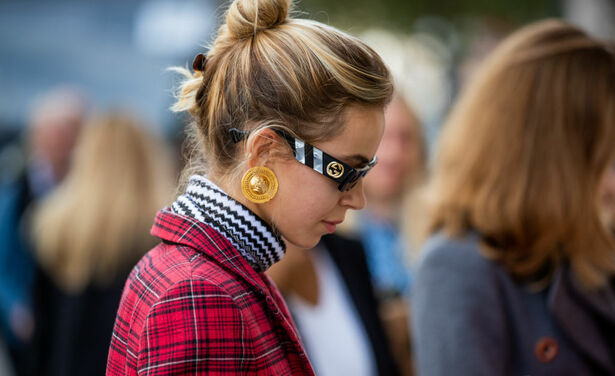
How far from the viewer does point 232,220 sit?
1.38 meters

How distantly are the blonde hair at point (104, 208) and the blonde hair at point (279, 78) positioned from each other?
1.92 m

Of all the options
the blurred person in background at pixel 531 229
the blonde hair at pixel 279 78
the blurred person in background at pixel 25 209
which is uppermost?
the blonde hair at pixel 279 78

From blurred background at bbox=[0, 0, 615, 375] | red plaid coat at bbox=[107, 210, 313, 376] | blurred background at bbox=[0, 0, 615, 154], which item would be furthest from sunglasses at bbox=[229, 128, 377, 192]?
blurred background at bbox=[0, 0, 615, 154]

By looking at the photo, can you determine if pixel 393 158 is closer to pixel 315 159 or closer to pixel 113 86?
pixel 315 159

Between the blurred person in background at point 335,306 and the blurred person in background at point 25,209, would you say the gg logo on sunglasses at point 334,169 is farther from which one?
the blurred person in background at point 25,209

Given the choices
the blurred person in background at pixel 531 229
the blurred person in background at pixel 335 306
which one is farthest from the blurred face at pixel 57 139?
the blurred person in background at pixel 531 229

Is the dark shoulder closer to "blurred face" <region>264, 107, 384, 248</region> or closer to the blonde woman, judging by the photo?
the blonde woman

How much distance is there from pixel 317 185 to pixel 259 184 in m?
0.13

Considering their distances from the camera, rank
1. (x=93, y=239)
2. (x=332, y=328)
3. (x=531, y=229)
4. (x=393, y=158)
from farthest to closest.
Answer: (x=393, y=158) < (x=93, y=239) < (x=332, y=328) < (x=531, y=229)

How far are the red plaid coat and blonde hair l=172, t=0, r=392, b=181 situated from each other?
20 cm

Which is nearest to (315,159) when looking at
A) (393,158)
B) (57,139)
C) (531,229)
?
(531,229)

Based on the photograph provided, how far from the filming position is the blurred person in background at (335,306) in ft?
8.68

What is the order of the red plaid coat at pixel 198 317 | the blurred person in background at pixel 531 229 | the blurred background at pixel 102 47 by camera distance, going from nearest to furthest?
the red plaid coat at pixel 198 317
the blurred person in background at pixel 531 229
the blurred background at pixel 102 47

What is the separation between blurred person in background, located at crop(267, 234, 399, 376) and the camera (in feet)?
8.68
